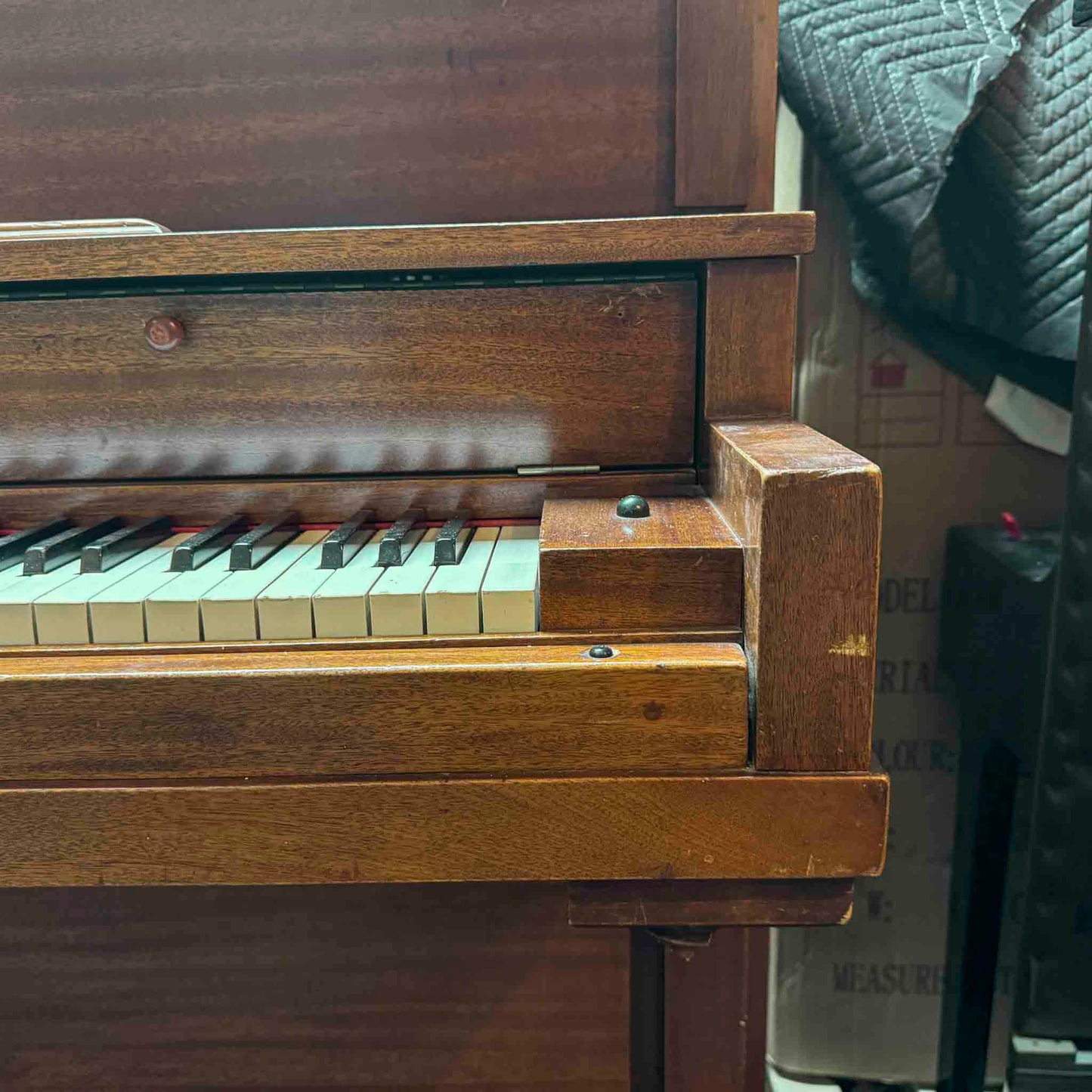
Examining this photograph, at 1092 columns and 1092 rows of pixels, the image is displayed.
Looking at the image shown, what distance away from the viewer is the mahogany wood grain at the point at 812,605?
0.54 m

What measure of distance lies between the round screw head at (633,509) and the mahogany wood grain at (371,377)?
0.12m

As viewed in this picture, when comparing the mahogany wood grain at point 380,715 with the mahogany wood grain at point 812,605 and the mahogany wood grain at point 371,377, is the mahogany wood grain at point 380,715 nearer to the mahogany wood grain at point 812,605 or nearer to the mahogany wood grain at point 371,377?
the mahogany wood grain at point 812,605

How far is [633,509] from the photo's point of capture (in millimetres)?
705

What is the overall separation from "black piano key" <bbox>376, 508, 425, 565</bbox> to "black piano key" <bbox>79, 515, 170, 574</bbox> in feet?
0.68

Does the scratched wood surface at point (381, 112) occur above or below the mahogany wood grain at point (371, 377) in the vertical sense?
above

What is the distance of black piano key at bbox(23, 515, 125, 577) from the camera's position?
71 cm

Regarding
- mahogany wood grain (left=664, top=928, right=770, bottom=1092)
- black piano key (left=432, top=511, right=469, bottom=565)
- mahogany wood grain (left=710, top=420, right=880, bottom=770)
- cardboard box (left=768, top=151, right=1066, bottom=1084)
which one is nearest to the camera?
mahogany wood grain (left=710, top=420, right=880, bottom=770)

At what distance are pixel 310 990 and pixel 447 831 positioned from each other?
28.6 inches

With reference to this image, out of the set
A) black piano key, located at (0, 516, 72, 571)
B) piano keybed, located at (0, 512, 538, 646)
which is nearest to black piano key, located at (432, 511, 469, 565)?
piano keybed, located at (0, 512, 538, 646)

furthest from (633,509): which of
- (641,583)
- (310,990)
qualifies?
(310,990)

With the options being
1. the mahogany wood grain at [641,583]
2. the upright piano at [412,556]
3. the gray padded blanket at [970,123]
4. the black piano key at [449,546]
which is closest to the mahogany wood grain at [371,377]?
the upright piano at [412,556]

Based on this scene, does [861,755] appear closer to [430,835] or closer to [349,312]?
[430,835]

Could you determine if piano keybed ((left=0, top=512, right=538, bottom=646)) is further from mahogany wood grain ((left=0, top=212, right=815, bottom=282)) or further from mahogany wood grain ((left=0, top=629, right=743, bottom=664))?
mahogany wood grain ((left=0, top=212, right=815, bottom=282))

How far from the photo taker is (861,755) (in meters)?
0.58
